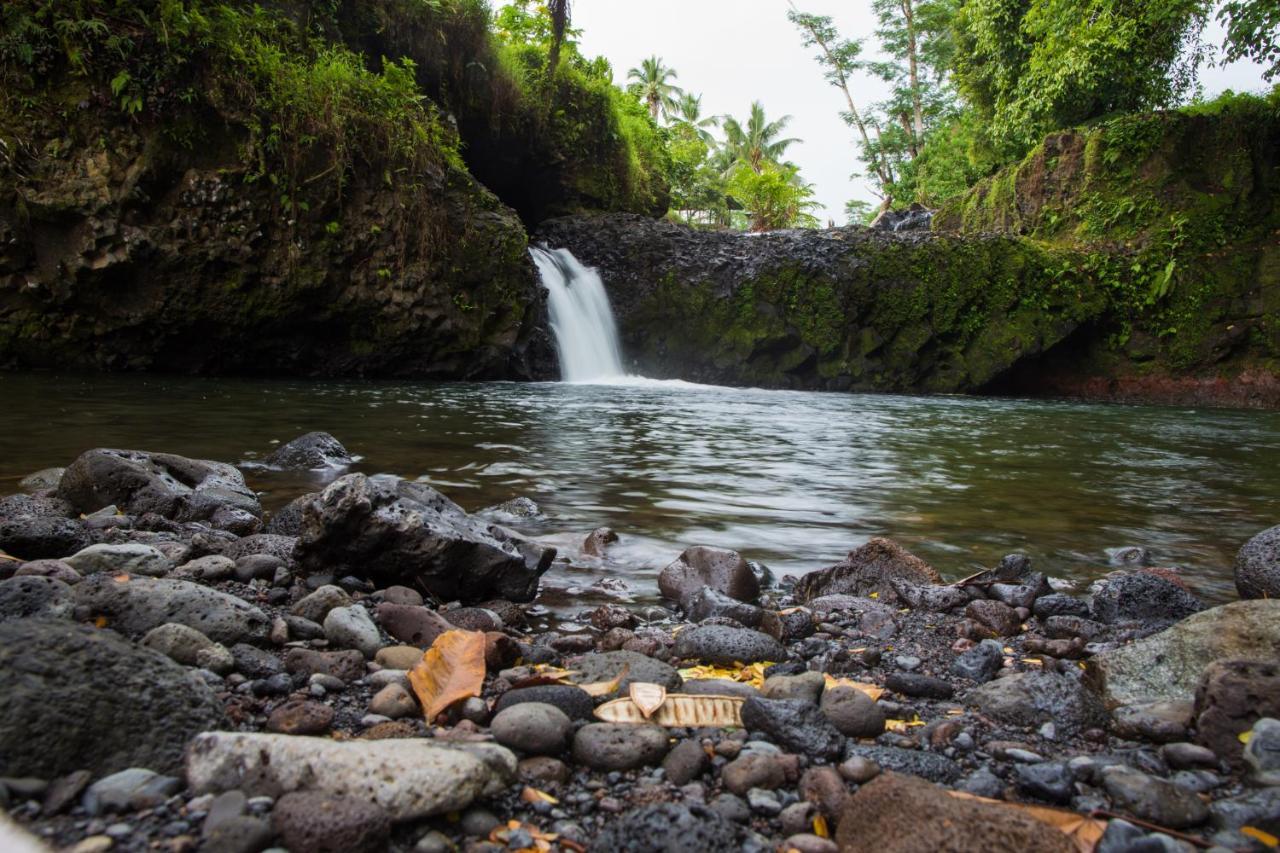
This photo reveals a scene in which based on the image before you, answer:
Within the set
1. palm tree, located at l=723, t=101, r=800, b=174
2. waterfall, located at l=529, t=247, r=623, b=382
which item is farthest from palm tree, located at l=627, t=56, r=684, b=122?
waterfall, located at l=529, t=247, r=623, b=382

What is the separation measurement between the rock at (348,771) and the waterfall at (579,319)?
43.7 ft

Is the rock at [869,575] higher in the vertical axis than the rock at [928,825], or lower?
lower

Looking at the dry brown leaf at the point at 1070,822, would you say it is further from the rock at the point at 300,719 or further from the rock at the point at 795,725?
the rock at the point at 300,719

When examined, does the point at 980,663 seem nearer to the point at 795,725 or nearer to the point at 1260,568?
the point at 795,725

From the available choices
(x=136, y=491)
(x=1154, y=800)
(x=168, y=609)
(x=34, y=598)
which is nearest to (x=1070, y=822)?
(x=1154, y=800)

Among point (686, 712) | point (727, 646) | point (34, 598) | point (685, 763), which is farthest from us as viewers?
point (727, 646)

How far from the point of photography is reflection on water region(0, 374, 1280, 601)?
4.04m

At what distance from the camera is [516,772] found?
1535 mm

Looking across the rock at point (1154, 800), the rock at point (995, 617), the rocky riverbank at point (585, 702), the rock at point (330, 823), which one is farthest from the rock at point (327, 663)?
the rock at point (995, 617)

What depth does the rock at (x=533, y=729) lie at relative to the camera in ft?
5.40

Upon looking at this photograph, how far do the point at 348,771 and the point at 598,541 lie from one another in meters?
2.32

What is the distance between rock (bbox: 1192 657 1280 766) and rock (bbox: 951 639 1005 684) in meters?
0.55

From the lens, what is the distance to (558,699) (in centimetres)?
185

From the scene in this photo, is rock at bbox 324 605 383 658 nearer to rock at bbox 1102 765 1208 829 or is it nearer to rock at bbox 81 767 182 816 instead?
rock at bbox 81 767 182 816
